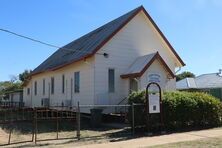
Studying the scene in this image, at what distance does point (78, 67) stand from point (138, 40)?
4416 millimetres

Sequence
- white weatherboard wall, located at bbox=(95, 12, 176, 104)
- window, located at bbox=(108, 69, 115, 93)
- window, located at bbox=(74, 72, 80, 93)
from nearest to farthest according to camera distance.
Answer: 1. white weatherboard wall, located at bbox=(95, 12, 176, 104)
2. window, located at bbox=(108, 69, 115, 93)
3. window, located at bbox=(74, 72, 80, 93)

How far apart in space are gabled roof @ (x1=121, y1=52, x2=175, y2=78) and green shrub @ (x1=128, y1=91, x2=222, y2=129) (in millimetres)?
4141

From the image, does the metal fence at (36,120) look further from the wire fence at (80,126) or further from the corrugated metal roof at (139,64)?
the corrugated metal roof at (139,64)

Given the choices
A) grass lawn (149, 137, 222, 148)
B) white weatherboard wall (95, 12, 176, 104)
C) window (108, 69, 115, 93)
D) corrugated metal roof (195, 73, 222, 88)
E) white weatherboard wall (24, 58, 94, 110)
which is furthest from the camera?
corrugated metal roof (195, 73, 222, 88)

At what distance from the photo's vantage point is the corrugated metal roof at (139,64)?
22123 millimetres

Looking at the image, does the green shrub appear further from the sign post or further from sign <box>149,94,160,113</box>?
sign <box>149,94,160,113</box>

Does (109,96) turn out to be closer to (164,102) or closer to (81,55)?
(81,55)

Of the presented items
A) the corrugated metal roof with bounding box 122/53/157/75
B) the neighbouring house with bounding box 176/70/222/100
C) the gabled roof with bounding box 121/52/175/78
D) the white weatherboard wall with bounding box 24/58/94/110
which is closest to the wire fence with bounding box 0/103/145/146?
the white weatherboard wall with bounding box 24/58/94/110

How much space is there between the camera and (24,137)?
52.3 ft

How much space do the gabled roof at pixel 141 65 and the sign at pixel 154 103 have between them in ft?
16.6

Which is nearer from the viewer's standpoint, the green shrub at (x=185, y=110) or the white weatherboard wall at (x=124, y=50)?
the green shrub at (x=185, y=110)

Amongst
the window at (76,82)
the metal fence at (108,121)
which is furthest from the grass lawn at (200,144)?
the window at (76,82)

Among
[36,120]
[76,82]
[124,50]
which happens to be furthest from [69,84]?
[36,120]

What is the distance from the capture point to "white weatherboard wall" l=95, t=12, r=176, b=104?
22172mm
